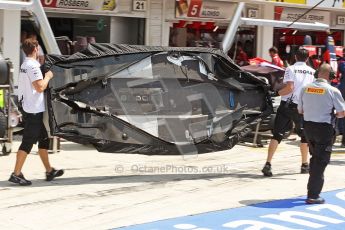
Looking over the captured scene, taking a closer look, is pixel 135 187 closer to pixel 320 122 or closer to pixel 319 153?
pixel 319 153

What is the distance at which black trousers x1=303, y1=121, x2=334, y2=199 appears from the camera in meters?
7.11

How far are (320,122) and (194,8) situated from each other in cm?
932

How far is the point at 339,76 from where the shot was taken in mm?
12352

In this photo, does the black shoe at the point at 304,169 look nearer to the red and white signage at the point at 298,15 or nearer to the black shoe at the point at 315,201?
the black shoe at the point at 315,201

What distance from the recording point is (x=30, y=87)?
7.57m

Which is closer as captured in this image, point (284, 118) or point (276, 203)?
point (276, 203)

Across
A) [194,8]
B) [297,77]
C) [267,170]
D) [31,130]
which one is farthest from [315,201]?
[194,8]

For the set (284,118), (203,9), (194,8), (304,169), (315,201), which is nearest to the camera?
(315,201)

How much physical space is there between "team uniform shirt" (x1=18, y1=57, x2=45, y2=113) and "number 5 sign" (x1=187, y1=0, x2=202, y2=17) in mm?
8810

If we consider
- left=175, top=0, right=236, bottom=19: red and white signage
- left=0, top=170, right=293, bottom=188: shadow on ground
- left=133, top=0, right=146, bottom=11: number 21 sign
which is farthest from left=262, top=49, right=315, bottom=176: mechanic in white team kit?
left=175, top=0, right=236, bottom=19: red and white signage

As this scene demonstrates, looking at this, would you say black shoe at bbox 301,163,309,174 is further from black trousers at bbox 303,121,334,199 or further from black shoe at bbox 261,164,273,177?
black trousers at bbox 303,121,334,199

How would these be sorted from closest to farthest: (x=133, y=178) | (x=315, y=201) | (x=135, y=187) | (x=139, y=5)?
1. (x=315, y=201)
2. (x=135, y=187)
3. (x=133, y=178)
4. (x=139, y=5)

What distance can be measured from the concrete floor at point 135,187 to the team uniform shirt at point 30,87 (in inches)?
38.6

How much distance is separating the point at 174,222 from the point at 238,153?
4.81 metres
